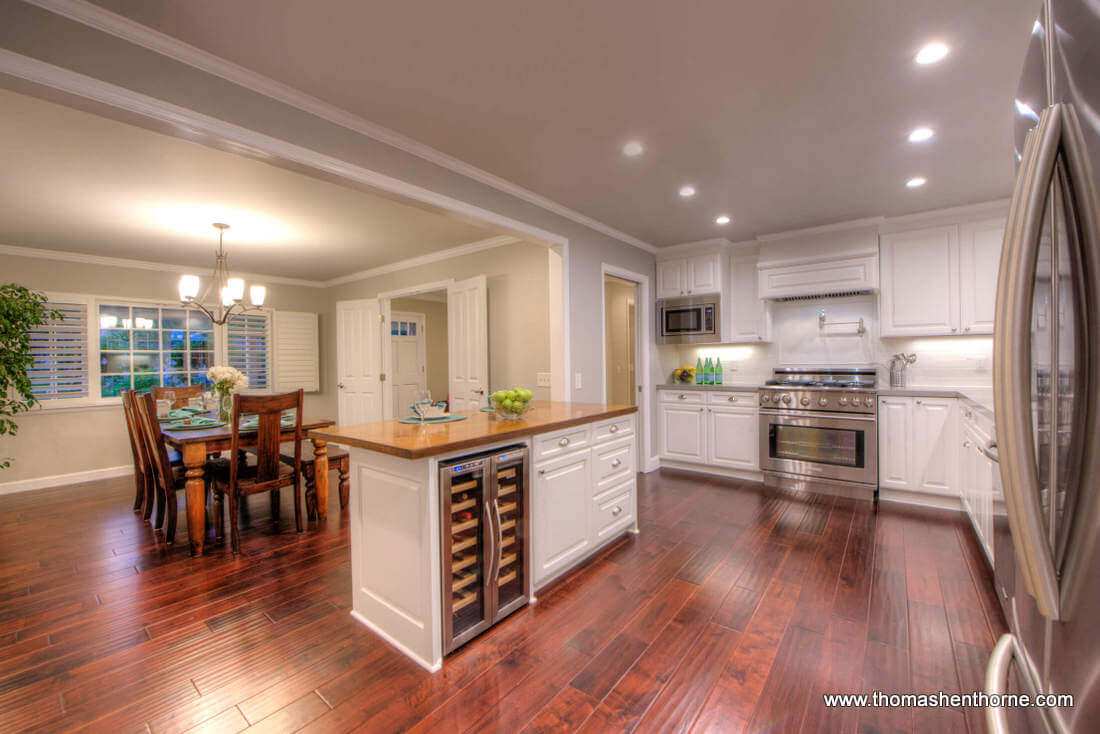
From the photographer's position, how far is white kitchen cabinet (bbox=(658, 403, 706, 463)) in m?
4.83

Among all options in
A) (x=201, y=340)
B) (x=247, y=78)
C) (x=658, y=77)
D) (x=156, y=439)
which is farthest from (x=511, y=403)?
(x=201, y=340)

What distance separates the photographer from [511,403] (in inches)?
98.3

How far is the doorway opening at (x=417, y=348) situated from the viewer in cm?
804

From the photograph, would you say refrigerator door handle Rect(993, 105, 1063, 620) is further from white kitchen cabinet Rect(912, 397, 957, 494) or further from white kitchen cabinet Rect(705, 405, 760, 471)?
white kitchen cabinet Rect(705, 405, 760, 471)

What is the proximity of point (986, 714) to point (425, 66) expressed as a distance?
98.7 inches

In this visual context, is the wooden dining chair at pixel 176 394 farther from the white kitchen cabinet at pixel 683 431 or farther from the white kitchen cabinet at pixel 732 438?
the white kitchen cabinet at pixel 732 438

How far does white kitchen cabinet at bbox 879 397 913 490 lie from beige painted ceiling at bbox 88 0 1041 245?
178cm

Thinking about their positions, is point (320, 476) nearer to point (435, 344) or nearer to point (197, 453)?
point (197, 453)

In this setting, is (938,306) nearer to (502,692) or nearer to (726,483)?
(726,483)

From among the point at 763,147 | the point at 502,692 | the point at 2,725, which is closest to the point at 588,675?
the point at 502,692

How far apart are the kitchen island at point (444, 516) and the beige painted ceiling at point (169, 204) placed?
1858 millimetres

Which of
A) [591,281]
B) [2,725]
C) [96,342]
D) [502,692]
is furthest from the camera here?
[96,342]

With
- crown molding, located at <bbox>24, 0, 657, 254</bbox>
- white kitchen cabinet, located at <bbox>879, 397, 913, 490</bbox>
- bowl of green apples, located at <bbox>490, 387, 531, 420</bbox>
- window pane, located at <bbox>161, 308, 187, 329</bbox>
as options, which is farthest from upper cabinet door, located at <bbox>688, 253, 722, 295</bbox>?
window pane, located at <bbox>161, 308, 187, 329</bbox>

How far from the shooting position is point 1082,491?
1.65ft
